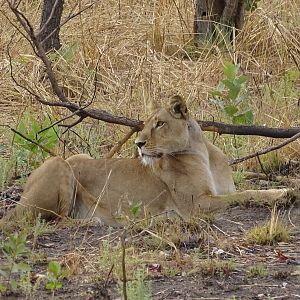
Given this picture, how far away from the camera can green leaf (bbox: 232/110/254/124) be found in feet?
24.6

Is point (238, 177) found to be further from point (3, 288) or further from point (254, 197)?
point (3, 288)

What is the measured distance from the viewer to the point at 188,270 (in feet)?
15.5

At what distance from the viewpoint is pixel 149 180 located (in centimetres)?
644

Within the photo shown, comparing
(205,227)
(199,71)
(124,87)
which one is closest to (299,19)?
(199,71)

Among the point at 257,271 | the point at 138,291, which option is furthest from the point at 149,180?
the point at 138,291

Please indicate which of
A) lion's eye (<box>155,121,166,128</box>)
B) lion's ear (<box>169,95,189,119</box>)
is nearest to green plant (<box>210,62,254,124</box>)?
lion's ear (<box>169,95,189,119</box>)

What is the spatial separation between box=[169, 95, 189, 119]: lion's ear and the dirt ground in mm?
814

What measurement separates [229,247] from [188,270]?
0.55m

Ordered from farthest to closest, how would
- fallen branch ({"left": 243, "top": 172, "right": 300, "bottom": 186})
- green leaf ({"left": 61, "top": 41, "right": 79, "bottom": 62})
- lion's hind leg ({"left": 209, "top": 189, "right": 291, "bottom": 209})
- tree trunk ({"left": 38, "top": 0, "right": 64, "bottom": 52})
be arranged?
green leaf ({"left": 61, "top": 41, "right": 79, "bottom": 62}) → tree trunk ({"left": 38, "top": 0, "right": 64, "bottom": 52}) → fallen branch ({"left": 243, "top": 172, "right": 300, "bottom": 186}) → lion's hind leg ({"left": 209, "top": 189, "right": 291, "bottom": 209})

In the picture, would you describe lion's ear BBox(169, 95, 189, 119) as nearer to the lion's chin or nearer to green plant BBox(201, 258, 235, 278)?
the lion's chin

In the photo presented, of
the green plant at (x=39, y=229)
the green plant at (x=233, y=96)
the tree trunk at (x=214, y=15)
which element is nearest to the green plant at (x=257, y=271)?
the green plant at (x=39, y=229)

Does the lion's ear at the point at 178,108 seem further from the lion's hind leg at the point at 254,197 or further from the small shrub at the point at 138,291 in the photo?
the small shrub at the point at 138,291

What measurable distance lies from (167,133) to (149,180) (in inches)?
13.3

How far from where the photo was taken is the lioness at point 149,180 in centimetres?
630
